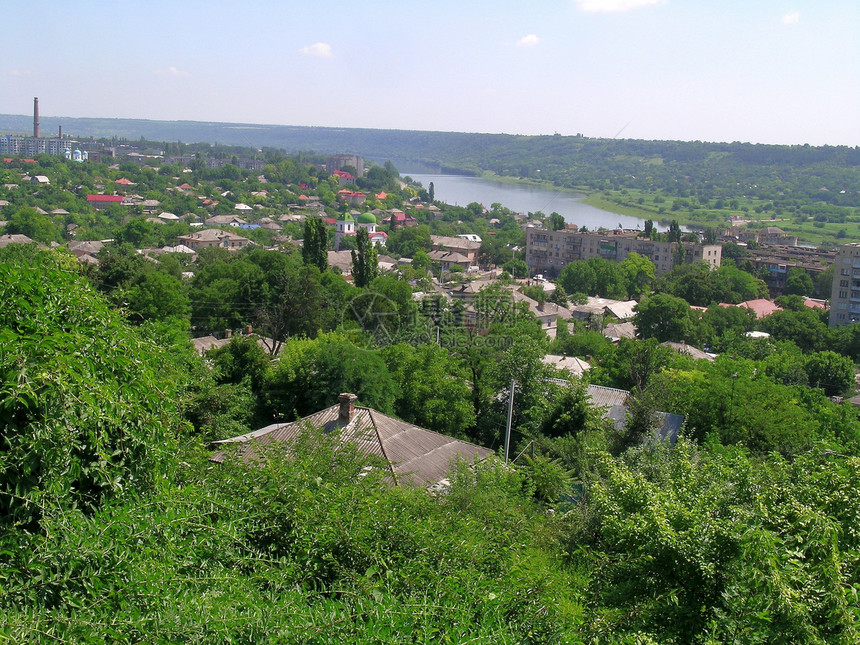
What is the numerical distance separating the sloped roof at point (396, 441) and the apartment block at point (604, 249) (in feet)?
149

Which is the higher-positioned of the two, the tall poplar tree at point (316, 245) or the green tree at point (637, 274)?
the tall poplar tree at point (316, 245)

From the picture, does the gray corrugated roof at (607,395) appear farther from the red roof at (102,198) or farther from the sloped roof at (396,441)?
the red roof at (102,198)

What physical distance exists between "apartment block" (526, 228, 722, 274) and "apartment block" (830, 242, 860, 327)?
13369mm

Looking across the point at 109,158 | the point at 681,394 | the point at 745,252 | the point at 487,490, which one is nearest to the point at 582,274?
the point at 745,252

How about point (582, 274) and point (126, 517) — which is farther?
point (582, 274)

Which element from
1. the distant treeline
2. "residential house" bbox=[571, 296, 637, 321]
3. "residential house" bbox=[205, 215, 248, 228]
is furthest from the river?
"residential house" bbox=[571, 296, 637, 321]

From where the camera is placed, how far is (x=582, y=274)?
46.8m

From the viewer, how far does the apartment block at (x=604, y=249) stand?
53.2 metres

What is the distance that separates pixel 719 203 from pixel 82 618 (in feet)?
358

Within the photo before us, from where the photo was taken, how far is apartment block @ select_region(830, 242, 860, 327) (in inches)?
1464

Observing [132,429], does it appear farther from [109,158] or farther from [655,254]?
[109,158]

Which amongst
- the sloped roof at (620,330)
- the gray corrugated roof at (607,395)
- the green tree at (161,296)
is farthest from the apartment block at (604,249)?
the green tree at (161,296)

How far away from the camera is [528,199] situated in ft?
356

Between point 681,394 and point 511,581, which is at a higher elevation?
point 511,581
